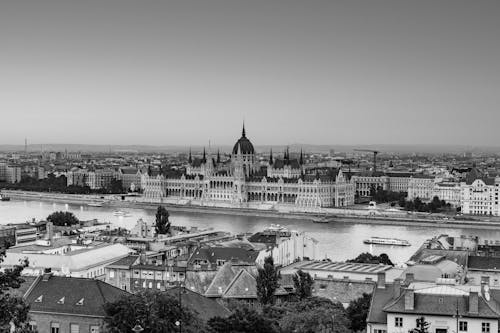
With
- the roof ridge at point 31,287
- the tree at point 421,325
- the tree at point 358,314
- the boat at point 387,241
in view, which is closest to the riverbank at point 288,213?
the boat at point 387,241

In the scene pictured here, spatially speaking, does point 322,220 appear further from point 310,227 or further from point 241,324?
point 241,324

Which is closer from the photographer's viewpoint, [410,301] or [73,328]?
[410,301]

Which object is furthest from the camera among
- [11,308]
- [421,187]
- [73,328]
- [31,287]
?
[421,187]

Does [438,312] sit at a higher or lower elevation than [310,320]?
higher

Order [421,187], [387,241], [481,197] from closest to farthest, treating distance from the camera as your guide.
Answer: [387,241], [481,197], [421,187]

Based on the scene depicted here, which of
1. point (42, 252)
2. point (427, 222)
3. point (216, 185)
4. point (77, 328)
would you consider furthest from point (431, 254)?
point (216, 185)

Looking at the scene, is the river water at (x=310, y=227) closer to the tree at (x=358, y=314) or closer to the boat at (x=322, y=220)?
the boat at (x=322, y=220)

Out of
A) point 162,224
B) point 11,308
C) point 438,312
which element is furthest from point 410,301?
point 162,224

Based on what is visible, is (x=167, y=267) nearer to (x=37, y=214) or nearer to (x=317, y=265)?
(x=317, y=265)
